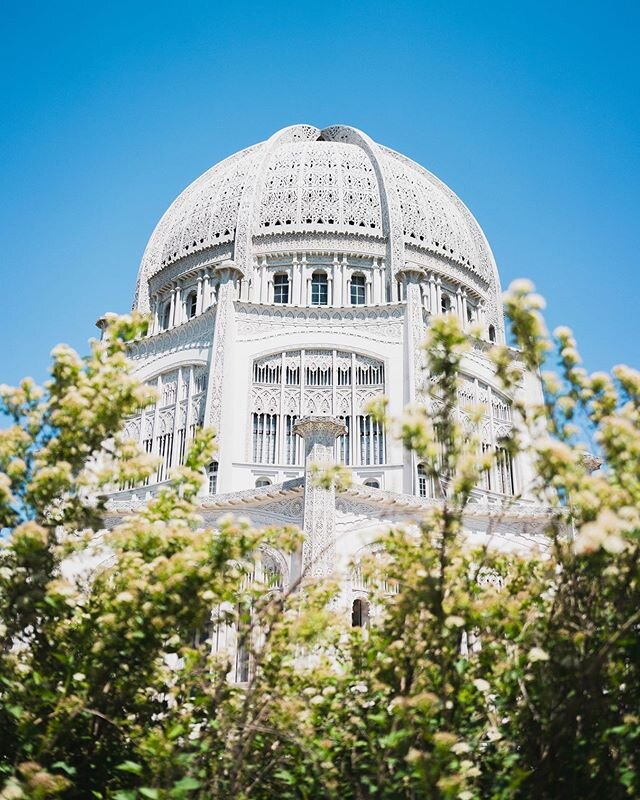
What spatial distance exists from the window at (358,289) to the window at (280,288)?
3.13 meters

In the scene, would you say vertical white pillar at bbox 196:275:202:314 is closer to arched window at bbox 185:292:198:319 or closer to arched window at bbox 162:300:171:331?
arched window at bbox 185:292:198:319

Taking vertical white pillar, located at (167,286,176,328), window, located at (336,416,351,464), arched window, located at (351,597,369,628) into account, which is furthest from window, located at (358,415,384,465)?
vertical white pillar, located at (167,286,176,328)

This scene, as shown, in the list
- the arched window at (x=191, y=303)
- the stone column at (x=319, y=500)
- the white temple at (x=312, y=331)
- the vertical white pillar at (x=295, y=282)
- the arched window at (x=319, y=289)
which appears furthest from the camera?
the arched window at (x=191, y=303)

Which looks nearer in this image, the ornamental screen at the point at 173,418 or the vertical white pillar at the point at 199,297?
the ornamental screen at the point at 173,418

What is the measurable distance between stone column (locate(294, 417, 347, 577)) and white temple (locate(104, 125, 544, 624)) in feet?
0.13

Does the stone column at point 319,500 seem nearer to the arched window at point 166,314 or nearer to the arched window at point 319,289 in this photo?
the arched window at point 319,289

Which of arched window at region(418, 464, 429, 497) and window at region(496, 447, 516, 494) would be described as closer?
arched window at region(418, 464, 429, 497)

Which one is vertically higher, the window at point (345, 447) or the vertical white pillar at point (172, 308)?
the vertical white pillar at point (172, 308)

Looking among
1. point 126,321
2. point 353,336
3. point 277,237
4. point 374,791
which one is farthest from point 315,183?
point 374,791

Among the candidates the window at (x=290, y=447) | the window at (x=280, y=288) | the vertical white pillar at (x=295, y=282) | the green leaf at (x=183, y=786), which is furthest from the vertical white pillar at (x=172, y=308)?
the green leaf at (x=183, y=786)

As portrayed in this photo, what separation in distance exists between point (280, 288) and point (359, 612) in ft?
67.0

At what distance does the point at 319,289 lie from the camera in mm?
37156

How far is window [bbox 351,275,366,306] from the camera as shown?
36.9 metres

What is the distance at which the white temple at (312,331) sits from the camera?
2081 centimetres
